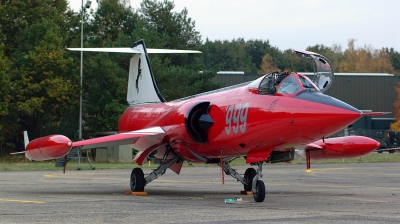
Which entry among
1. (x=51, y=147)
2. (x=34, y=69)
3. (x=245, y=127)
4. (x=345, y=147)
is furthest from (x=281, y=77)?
(x=34, y=69)

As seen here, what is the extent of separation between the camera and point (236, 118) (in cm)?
1493

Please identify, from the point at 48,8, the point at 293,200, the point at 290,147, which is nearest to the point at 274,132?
the point at 290,147

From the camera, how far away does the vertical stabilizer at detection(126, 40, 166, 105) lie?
68.2ft

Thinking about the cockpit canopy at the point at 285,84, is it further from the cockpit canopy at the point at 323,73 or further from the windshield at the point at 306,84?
the cockpit canopy at the point at 323,73

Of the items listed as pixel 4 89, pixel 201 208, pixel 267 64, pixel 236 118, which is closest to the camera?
pixel 201 208

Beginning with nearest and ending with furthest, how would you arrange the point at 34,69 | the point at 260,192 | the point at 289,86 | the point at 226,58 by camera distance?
the point at 289,86 → the point at 260,192 → the point at 34,69 → the point at 226,58

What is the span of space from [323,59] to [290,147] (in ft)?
8.63

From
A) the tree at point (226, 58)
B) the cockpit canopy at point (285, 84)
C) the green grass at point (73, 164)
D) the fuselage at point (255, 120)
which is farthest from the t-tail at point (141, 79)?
the tree at point (226, 58)

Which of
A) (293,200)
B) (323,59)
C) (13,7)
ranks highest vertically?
(13,7)

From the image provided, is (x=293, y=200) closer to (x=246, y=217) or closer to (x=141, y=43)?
(x=246, y=217)

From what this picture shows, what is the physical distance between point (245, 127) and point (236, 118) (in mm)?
472

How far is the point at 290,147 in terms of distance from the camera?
1427 cm

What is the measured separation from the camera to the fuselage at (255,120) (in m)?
12.9

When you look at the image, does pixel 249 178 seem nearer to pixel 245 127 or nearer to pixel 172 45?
pixel 245 127
